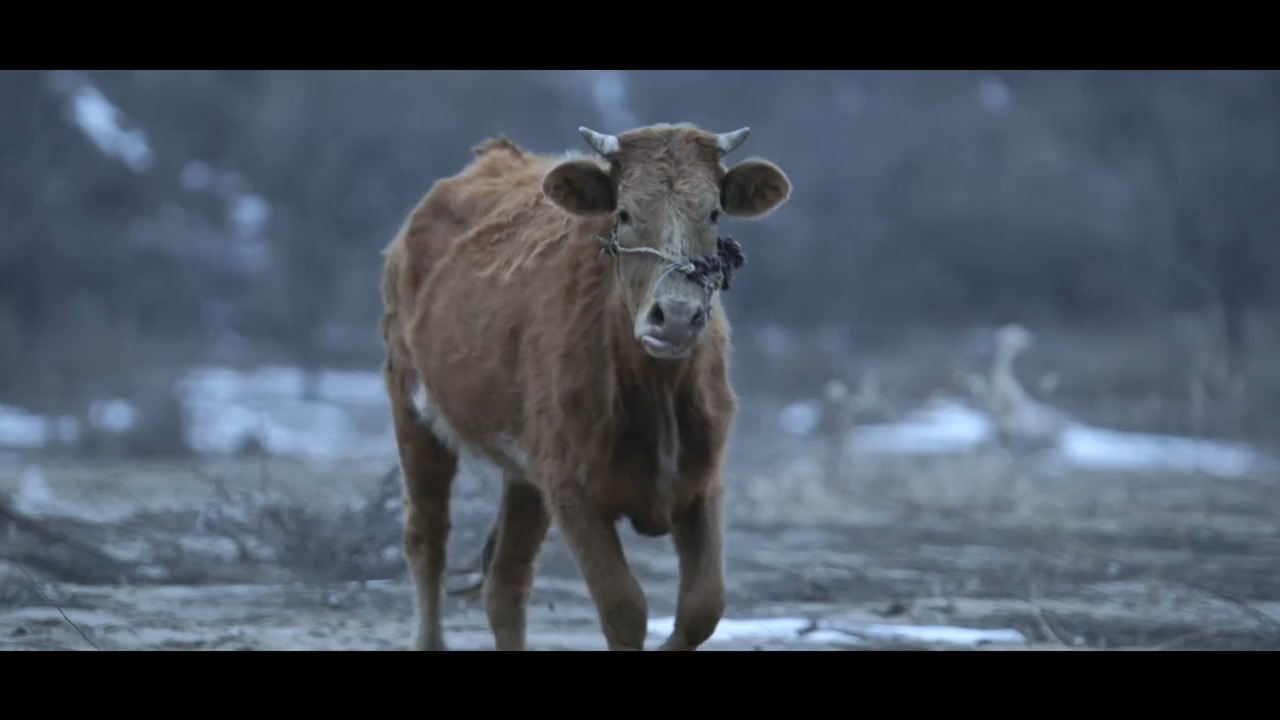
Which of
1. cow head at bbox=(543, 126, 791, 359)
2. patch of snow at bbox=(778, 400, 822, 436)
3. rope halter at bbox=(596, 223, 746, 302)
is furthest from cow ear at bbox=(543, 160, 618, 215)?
patch of snow at bbox=(778, 400, 822, 436)

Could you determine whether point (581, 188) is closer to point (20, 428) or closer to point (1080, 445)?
point (1080, 445)

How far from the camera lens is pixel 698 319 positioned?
545cm

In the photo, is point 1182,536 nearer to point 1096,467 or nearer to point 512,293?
point 1096,467

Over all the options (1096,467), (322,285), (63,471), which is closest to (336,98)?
(322,285)

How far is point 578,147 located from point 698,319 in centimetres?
1107

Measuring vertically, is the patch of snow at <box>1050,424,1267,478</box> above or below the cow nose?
above

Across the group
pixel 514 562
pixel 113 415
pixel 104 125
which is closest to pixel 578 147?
pixel 104 125

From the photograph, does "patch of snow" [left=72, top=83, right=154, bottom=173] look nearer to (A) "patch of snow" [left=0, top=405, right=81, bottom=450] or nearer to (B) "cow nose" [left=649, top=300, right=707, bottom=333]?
(A) "patch of snow" [left=0, top=405, right=81, bottom=450]

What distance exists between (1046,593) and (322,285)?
1007 cm

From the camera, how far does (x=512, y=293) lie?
683cm

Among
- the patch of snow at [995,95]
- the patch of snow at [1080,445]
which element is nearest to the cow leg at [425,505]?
the patch of snow at [1080,445]

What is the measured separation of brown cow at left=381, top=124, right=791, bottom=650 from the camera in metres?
5.78

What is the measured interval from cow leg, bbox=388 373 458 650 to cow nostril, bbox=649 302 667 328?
246 centimetres

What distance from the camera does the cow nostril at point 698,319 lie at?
17.8ft
